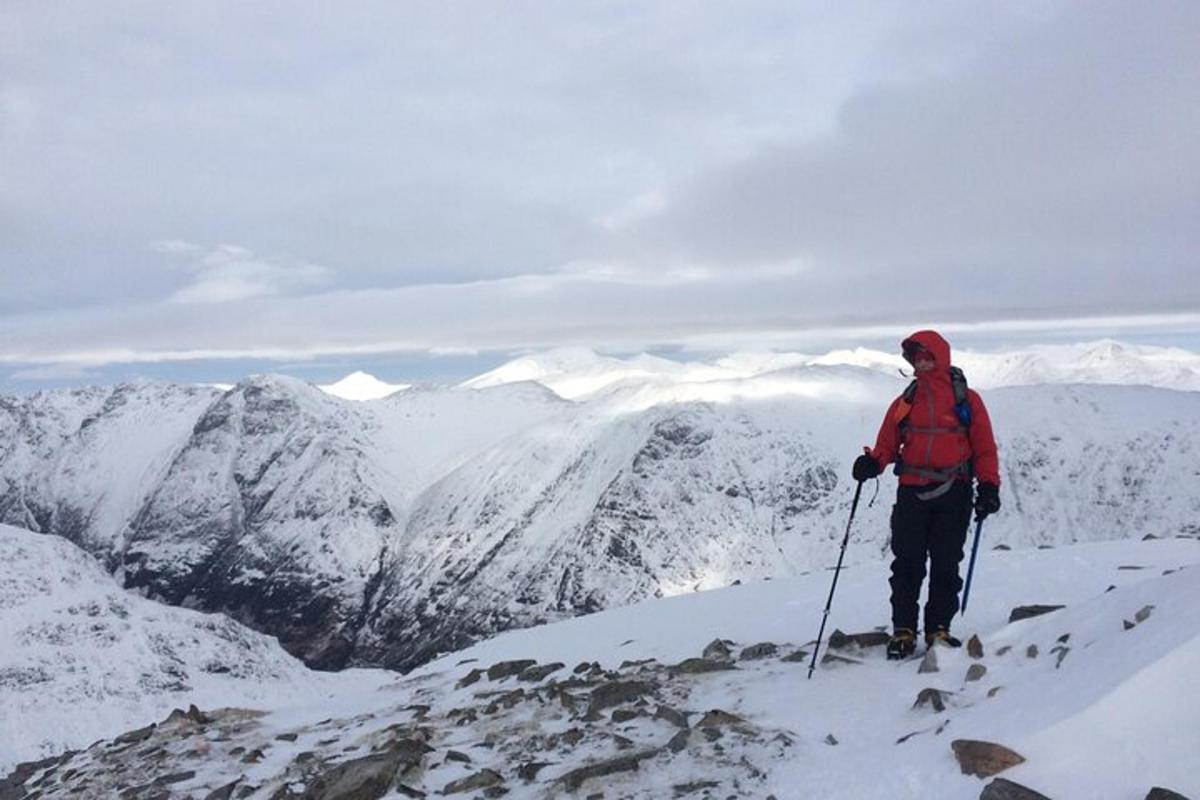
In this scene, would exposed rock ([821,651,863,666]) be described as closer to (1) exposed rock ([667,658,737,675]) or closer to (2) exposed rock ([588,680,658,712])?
(1) exposed rock ([667,658,737,675])

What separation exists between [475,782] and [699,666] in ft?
15.8

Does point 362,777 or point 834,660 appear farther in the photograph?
point 834,660

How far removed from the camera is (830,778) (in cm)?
843

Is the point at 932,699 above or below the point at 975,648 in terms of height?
below

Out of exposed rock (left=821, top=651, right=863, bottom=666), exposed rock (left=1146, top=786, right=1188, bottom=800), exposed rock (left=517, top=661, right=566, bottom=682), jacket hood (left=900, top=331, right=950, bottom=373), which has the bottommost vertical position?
exposed rock (left=517, top=661, right=566, bottom=682)

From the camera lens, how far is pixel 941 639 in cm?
1102

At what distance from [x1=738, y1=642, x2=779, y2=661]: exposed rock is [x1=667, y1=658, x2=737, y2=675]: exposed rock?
363 mm

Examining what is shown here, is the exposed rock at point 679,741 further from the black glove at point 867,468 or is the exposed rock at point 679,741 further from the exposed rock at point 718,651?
the exposed rock at point 718,651

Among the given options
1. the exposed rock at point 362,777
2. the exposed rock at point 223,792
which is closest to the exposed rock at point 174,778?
the exposed rock at point 223,792

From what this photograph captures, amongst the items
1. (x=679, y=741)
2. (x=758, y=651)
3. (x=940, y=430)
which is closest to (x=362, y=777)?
(x=679, y=741)

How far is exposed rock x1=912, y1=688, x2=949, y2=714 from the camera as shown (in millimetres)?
9273

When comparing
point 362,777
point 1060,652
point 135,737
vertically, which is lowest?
point 135,737

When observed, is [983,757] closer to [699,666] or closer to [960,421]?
[960,421]

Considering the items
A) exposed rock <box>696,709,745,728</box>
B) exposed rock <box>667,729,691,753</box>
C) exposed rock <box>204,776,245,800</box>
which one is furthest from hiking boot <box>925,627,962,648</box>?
exposed rock <box>204,776,245,800</box>
